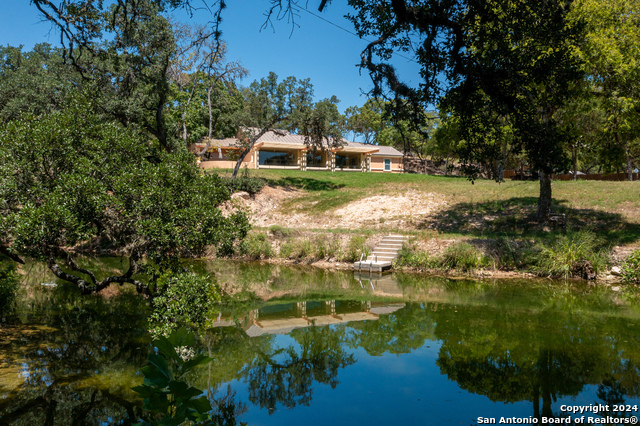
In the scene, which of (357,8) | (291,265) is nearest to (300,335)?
(357,8)

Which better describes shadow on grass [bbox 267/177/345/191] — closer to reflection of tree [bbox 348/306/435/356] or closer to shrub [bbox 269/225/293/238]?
shrub [bbox 269/225/293/238]

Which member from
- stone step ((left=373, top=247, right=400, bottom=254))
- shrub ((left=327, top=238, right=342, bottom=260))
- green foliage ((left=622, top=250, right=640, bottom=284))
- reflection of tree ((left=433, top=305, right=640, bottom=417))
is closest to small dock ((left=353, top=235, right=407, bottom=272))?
stone step ((left=373, top=247, right=400, bottom=254))

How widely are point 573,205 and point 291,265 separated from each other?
49.4 feet

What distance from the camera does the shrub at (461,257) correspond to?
16.4 m

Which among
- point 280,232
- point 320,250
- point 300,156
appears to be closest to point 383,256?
point 320,250

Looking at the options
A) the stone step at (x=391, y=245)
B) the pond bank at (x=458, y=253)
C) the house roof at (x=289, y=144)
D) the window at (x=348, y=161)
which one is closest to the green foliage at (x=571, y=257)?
the pond bank at (x=458, y=253)

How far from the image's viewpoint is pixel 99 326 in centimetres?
976

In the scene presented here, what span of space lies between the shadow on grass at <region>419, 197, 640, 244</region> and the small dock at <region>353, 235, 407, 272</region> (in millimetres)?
3208

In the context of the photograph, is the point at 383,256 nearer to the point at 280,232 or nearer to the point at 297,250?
the point at 297,250

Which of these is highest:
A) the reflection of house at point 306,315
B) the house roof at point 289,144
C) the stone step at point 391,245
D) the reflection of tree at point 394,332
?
the house roof at point 289,144

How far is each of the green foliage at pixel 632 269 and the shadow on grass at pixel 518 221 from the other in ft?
11.0

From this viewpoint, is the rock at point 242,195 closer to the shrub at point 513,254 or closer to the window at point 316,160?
the shrub at point 513,254

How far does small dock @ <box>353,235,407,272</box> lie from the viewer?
17.2 meters

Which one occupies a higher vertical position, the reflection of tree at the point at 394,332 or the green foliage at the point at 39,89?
the green foliage at the point at 39,89
